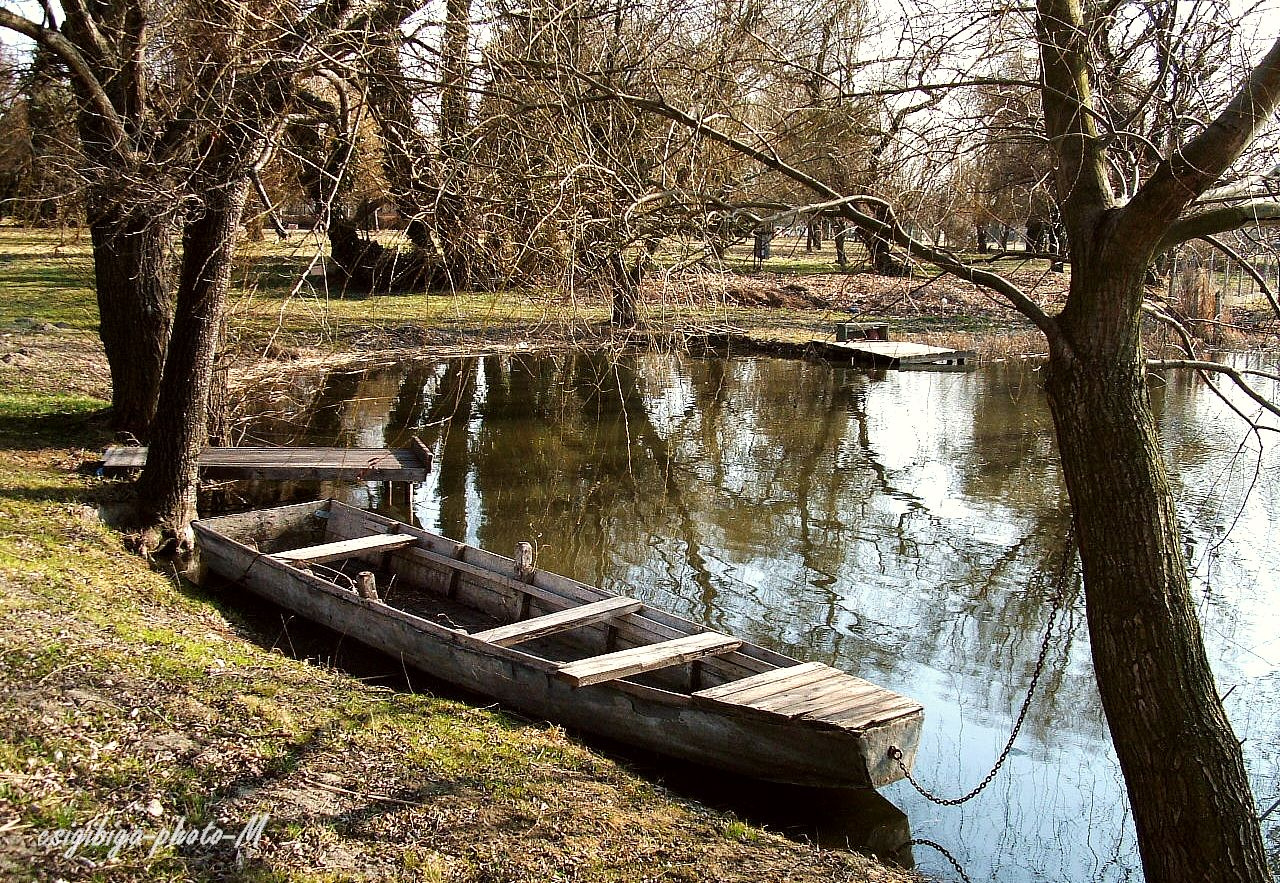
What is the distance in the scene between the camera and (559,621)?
745cm

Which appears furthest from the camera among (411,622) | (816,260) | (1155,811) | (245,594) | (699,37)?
(816,260)

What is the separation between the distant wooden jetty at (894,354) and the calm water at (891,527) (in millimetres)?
1174

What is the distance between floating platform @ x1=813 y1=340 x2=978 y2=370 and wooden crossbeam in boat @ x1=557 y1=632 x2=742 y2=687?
15118 millimetres

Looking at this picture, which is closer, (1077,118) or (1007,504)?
(1077,118)

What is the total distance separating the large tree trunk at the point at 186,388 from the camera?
9203 millimetres

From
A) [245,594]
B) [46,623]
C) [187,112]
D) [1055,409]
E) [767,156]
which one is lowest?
[245,594]

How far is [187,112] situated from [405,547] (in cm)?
378

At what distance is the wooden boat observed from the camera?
20.1 ft

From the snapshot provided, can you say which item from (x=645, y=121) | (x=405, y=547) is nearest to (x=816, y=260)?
(x=405, y=547)

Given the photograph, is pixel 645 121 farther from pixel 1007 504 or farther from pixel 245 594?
pixel 1007 504

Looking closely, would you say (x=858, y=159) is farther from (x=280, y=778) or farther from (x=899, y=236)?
(x=280, y=778)

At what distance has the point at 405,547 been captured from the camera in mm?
9430

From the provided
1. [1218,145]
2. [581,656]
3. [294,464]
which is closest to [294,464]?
[294,464]

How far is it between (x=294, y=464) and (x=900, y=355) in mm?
13367
